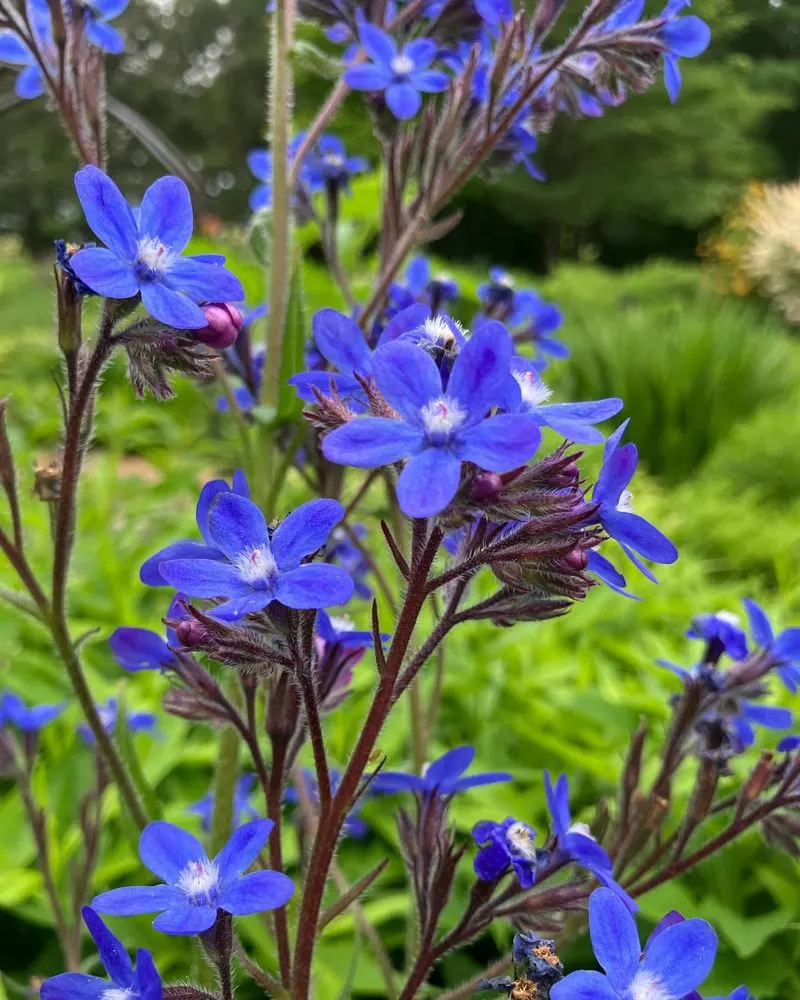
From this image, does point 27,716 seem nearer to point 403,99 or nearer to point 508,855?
point 508,855

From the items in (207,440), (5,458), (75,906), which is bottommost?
(207,440)

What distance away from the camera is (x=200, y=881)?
486mm

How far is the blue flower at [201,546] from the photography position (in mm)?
538

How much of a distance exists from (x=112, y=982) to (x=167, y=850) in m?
0.07

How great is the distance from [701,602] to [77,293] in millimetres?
1844

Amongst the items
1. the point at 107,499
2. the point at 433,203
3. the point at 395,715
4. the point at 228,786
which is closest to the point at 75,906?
the point at 228,786

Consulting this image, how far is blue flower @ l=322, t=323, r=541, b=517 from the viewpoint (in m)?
0.41

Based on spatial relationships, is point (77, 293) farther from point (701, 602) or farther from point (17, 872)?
point (701, 602)

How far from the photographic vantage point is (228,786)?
84cm

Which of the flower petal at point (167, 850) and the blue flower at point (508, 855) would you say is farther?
the blue flower at point (508, 855)

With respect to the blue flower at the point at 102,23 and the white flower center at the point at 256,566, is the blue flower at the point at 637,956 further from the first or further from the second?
the blue flower at the point at 102,23

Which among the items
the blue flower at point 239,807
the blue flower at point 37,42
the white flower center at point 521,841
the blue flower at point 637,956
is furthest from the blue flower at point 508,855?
the blue flower at point 37,42

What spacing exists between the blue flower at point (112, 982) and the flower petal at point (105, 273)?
0.33 m

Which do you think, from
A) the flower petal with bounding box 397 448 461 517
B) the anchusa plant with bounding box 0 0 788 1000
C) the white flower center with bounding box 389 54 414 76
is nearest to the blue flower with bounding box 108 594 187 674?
the anchusa plant with bounding box 0 0 788 1000
